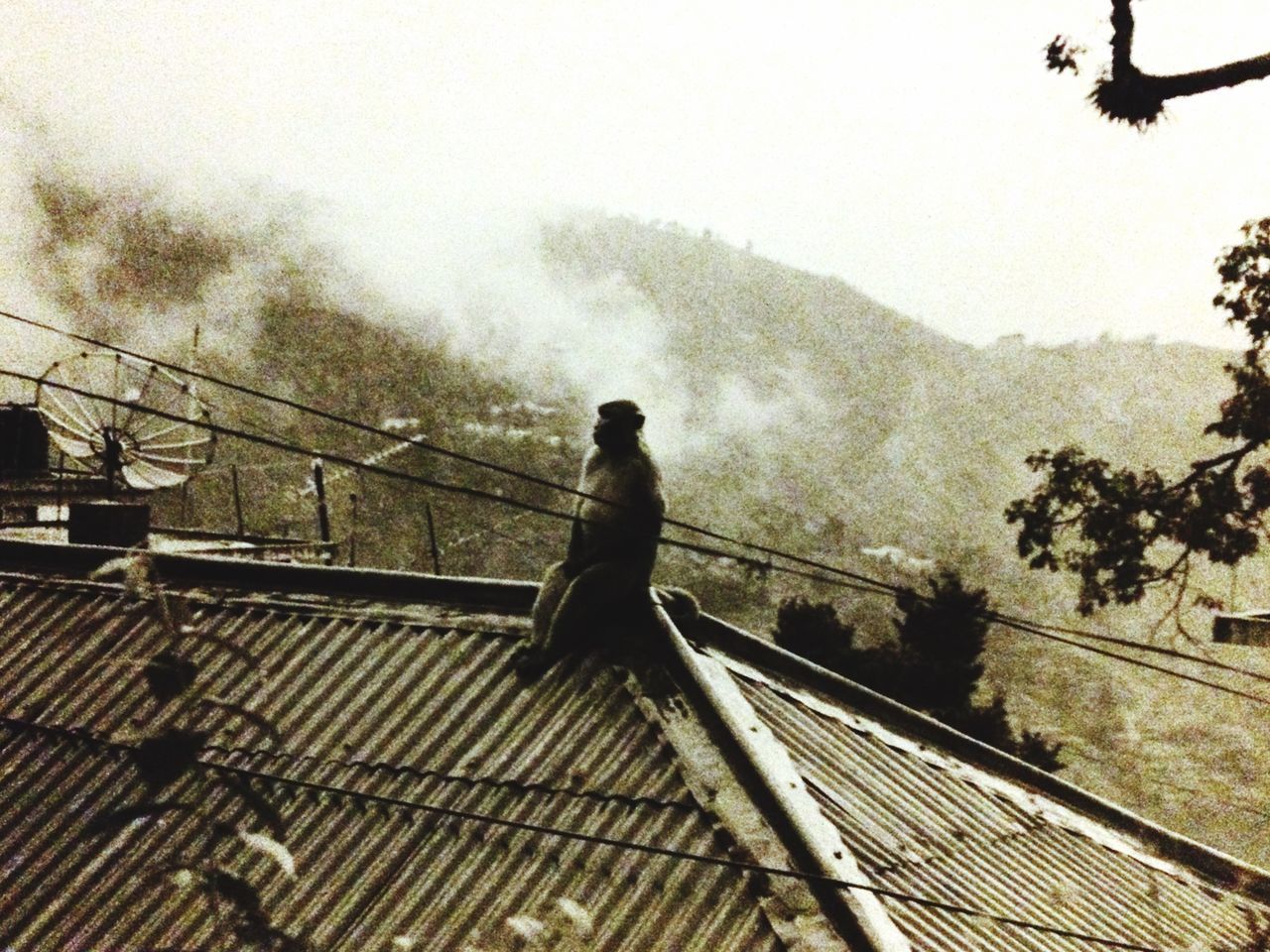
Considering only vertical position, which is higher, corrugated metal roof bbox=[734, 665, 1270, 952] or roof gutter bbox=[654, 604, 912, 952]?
roof gutter bbox=[654, 604, 912, 952]

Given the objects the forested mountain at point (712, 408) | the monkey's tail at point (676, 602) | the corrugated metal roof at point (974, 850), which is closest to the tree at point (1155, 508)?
the corrugated metal roof at point (974, 850)

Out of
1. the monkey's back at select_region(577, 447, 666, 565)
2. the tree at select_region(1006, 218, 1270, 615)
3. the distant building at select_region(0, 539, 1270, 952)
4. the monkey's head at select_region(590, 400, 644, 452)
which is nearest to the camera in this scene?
the distant building at select_region(0, 539, 1270, 952)

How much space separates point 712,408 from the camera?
49.3 metres

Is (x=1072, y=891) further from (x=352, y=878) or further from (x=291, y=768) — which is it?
(x=291, y=768)

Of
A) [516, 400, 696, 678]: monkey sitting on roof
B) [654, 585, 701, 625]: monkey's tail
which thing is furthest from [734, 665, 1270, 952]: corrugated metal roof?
[516, 400, 696, 678]: monkey sitting on roof

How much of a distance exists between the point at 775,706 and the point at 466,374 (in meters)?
41.5

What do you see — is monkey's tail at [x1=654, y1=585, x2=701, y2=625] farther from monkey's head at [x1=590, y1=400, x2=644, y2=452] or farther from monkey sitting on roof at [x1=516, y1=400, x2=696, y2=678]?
monkey's head at [x1=590, y1=400, x2=644, y2=452]

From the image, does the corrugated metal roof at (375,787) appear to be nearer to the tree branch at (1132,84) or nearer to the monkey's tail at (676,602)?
the monkey's tail at (676,602)

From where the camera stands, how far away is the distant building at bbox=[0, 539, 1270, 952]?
5.14 m

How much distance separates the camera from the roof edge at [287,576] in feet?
24.1

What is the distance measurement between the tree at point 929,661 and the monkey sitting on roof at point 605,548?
15.6m

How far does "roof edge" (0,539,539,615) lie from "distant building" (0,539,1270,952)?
2cm

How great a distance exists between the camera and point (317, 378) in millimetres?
44062

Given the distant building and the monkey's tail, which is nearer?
the distant building
